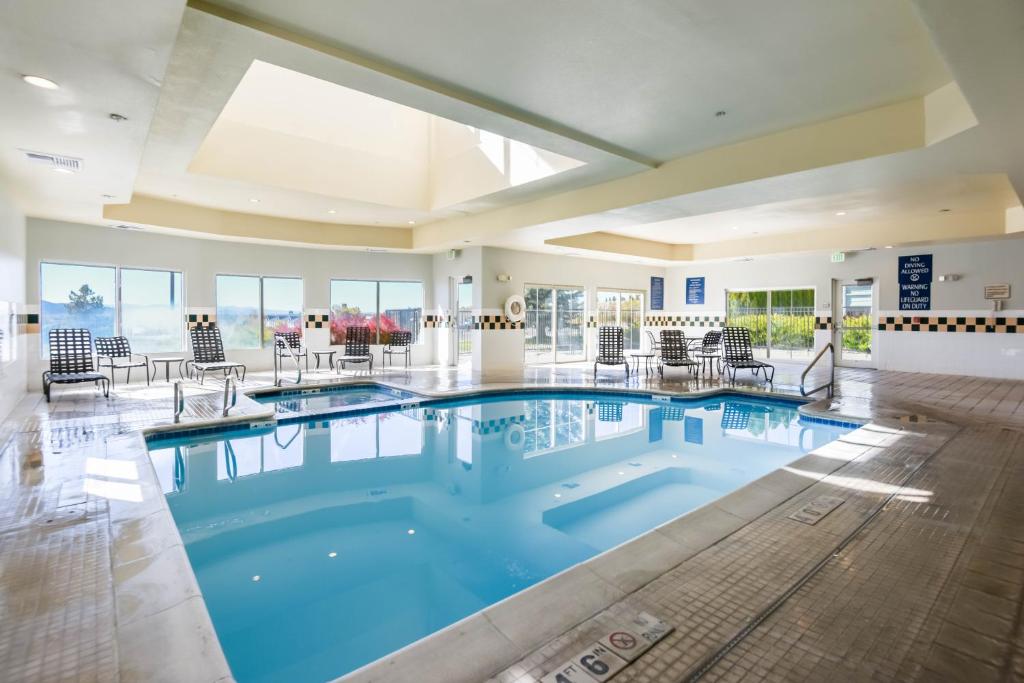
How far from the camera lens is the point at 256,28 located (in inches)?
118

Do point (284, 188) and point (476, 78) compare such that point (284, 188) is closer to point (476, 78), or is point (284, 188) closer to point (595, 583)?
point (476, 78)

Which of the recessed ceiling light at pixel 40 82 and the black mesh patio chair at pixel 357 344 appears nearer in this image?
the recessed ceiling light at pixel 40 82

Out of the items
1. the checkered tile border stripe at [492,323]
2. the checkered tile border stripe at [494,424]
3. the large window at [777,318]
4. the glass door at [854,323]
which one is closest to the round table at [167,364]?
the checkered tile border stripe at [492,323]

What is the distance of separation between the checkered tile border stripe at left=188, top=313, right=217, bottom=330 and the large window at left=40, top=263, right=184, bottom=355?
13cm

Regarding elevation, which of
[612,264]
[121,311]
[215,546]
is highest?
[612,264]

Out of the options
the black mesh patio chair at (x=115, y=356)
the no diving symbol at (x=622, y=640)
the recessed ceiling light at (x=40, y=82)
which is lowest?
the no diving symbol at (x=622, y=640)

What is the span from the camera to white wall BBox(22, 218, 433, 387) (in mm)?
7297

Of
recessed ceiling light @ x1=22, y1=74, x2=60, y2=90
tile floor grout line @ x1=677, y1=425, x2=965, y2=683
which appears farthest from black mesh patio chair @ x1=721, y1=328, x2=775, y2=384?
recessed ceiling light @ x1=22, y1=74, x2=60, y2=90

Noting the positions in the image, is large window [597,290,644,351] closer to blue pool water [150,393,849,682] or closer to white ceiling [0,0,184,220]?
blue pool water [150,393,849,682]

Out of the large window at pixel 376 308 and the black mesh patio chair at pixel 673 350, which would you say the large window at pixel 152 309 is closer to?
the large window at pixel 376 308

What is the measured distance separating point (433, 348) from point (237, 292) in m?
3.88

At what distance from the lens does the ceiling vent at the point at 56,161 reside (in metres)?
4.32

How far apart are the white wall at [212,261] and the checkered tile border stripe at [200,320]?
5.6 inches

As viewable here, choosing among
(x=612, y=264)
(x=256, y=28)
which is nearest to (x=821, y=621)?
(x=256, y=28)
